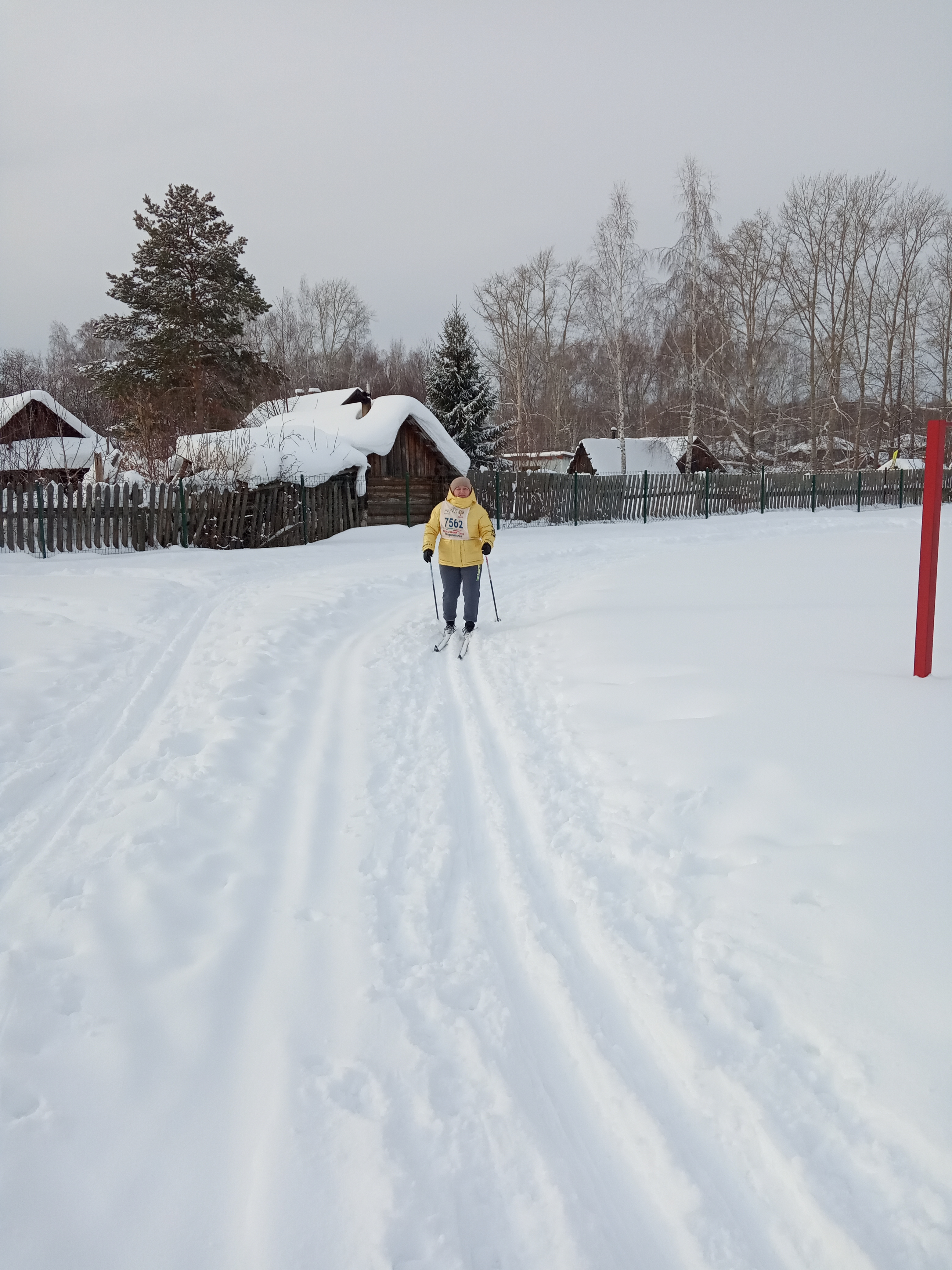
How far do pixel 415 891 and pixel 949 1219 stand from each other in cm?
197

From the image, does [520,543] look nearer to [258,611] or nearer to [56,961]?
[258,611]

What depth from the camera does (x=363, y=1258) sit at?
69.6 inches

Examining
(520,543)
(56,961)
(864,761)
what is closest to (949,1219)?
(864,761)

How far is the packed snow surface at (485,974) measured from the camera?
6.12ft

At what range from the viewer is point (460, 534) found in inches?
310

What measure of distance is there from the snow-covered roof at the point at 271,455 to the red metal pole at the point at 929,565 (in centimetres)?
1506

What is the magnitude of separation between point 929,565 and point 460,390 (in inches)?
1081

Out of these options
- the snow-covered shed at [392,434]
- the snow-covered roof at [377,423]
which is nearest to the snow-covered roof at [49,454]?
the snow-covered shed at [392,434]

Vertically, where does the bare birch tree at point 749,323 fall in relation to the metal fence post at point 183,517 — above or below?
above

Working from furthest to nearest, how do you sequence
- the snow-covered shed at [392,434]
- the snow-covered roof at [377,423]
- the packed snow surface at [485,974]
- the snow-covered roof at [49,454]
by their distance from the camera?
the snow-covered roof at [49,454] → the snow-covered shed at [392,434] → the snow-covered roof at [377,423] → the packed snow surface at [485,974]

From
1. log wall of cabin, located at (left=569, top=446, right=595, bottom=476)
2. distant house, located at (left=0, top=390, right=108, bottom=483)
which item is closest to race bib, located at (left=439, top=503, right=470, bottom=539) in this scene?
distant house, located at (left=0, top=390, right=108, bottom=483)

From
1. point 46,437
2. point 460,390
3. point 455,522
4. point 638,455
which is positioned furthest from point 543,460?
point 455,522

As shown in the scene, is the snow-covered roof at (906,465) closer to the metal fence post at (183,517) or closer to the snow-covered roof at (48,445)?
the metal fence post at (183,517)

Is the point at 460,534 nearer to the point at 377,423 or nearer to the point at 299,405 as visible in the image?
the point at 377,423
